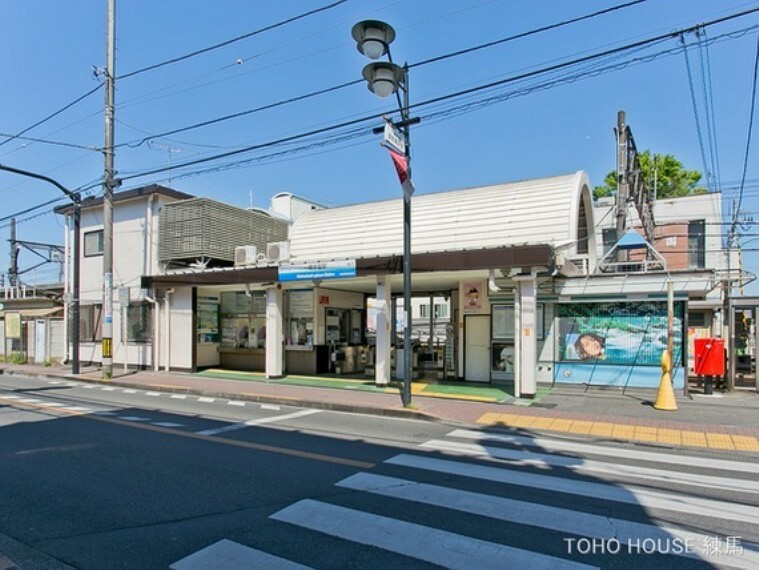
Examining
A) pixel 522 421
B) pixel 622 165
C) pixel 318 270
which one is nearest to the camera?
pixel 522 421

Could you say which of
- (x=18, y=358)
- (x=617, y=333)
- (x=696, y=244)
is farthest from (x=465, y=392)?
(x=18, y=358)

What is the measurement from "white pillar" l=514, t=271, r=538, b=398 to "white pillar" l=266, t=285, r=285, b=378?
7.64m

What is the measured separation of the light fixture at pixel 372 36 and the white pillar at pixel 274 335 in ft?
29.8

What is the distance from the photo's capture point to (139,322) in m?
20.3

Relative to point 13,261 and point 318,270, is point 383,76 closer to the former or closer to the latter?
point 318,270

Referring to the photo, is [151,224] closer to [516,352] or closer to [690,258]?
[516,352]

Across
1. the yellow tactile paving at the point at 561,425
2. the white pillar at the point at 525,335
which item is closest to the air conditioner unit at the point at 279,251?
the white pillar at the point at 525,335

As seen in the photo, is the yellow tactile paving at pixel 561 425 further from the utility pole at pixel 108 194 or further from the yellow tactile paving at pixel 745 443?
the utility pole at pixel 108 194

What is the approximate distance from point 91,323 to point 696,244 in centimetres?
2733

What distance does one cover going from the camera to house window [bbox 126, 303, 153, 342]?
→ 20.0 meters

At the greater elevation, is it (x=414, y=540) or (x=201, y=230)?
(x=201, y=230)

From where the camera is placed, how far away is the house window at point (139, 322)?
1997cm

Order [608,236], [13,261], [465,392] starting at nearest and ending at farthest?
[465,392]
[608,236]
[13,261]

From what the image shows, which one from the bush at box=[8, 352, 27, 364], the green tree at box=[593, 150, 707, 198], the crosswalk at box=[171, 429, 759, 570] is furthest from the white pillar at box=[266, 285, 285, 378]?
the green tree at box=[593, 150, 707, 198]
